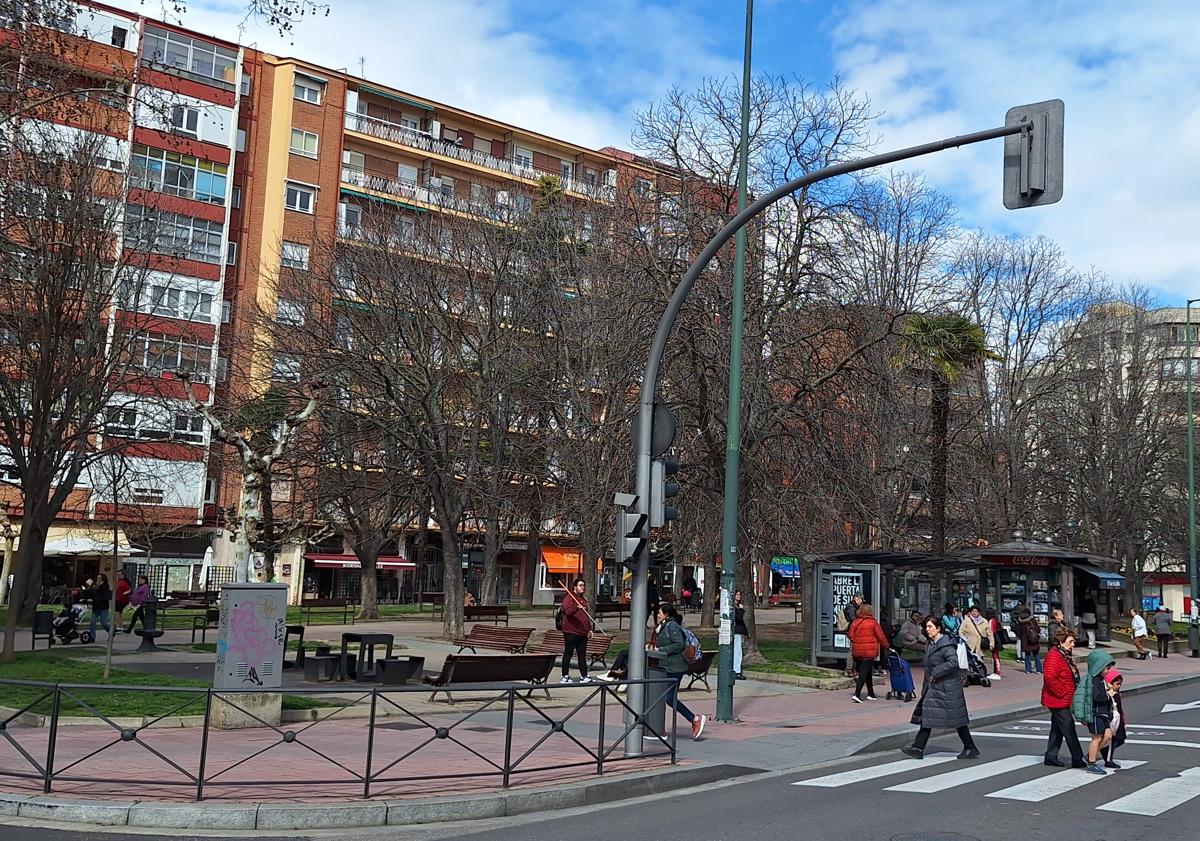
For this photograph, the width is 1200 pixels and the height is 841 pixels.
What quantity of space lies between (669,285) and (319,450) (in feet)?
33.2

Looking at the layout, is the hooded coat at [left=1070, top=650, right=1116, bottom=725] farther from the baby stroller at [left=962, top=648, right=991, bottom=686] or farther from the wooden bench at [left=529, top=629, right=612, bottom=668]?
the baby stroller at [left=962, top=648, right=991, bottom=686]

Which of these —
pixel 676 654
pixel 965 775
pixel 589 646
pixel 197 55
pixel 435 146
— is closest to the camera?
pixel 965 775

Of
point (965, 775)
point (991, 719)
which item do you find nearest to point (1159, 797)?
point (965, 775)

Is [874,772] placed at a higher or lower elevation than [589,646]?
lower

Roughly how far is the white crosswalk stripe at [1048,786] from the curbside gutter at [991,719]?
8.51 feet

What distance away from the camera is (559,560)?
2373 inches

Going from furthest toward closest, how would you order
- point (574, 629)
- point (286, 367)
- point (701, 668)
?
point (286, 367), point (701, 668), point (574, 629)

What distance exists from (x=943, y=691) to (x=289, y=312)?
867 inches

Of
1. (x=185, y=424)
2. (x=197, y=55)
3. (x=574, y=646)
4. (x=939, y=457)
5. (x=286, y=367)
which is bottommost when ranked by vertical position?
(x=574, y=646)

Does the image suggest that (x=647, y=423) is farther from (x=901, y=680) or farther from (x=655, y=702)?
(x=901, y=680)

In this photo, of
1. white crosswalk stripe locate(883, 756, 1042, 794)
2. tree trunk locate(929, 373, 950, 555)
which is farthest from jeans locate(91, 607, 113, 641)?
tree trunk locate(929, 373, 950, 555)

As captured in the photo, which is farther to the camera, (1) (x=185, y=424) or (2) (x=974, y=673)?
(1) (x=185, y=424)

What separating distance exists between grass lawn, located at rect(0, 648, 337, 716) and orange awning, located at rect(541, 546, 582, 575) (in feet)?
124

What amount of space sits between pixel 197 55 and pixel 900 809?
158 feet
